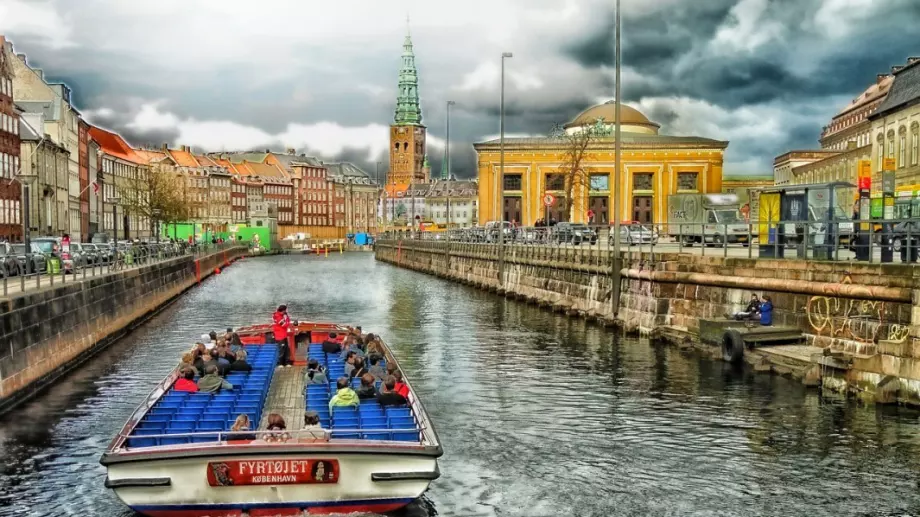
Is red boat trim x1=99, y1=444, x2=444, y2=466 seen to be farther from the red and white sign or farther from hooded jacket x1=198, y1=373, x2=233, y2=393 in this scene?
hooded jacket x1=198, y1=373, x2=233, y2=393

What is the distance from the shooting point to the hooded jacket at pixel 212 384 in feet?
62.4

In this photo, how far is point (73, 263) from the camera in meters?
34.8

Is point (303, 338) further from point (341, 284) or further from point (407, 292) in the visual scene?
point (341, 284)

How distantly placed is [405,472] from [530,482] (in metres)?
4.08

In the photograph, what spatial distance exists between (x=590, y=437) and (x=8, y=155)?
64243 mm

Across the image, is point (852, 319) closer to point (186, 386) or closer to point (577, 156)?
point (186, 386)

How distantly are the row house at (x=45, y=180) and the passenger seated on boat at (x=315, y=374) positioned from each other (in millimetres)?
63513

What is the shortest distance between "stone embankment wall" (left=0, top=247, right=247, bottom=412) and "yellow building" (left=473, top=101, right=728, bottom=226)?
2663 inches

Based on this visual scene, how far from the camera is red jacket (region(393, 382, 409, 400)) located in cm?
1770

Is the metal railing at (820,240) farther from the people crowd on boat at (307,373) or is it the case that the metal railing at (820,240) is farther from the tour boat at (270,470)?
the tour boat at (270,470)

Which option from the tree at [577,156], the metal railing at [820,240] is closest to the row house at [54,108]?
the tree at [577,156]

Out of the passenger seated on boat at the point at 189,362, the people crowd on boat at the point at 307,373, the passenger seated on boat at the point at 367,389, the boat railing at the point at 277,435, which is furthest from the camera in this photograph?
the passenger seated on boat at the point at 189,362

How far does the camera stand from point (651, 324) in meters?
37.9

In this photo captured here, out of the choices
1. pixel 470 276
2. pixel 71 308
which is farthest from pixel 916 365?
pixel 470 276
